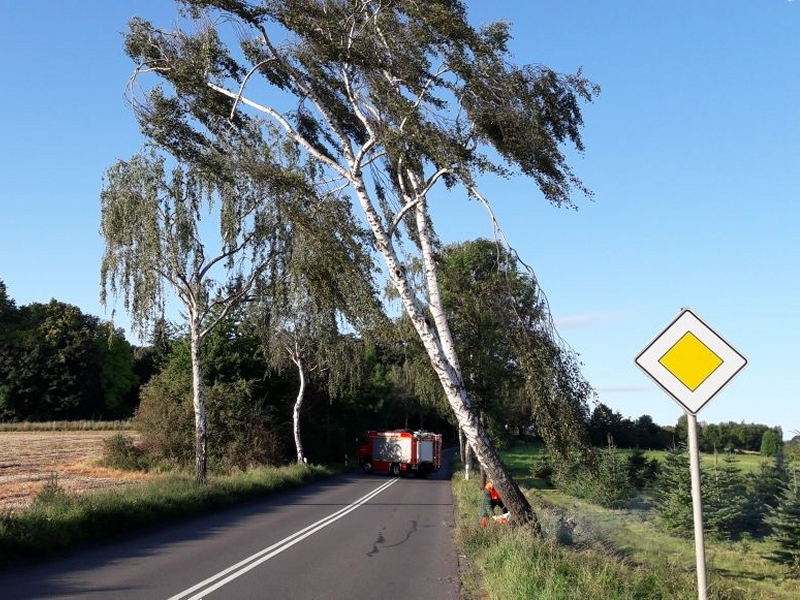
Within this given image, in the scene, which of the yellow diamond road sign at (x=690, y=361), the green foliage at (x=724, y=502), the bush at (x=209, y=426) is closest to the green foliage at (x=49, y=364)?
the bush at (x=209, y=426)

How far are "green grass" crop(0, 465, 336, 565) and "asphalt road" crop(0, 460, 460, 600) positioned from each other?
572mm

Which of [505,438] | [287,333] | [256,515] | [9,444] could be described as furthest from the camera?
[9,444]

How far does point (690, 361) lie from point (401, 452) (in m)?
43.4

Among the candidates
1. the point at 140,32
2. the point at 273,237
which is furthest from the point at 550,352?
the point at 273,237

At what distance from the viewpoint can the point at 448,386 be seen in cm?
1316

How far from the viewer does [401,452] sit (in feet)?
158

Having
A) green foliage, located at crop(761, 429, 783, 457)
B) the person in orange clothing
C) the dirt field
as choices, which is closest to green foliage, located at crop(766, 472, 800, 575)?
green foliage, located at crop(761, 429, 783, 457)

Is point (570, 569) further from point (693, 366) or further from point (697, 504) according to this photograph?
point (693, 366)

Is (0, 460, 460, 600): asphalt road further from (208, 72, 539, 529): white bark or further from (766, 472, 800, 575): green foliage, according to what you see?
(766, 472, 800, 575): green foliage

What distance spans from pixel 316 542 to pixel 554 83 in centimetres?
980

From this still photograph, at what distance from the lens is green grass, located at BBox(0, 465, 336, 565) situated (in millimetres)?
12000

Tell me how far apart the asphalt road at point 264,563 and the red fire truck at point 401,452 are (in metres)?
27.6

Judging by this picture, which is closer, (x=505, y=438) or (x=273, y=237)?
(x=273, y=237)

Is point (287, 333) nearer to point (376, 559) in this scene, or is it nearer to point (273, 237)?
point (273, 237)
